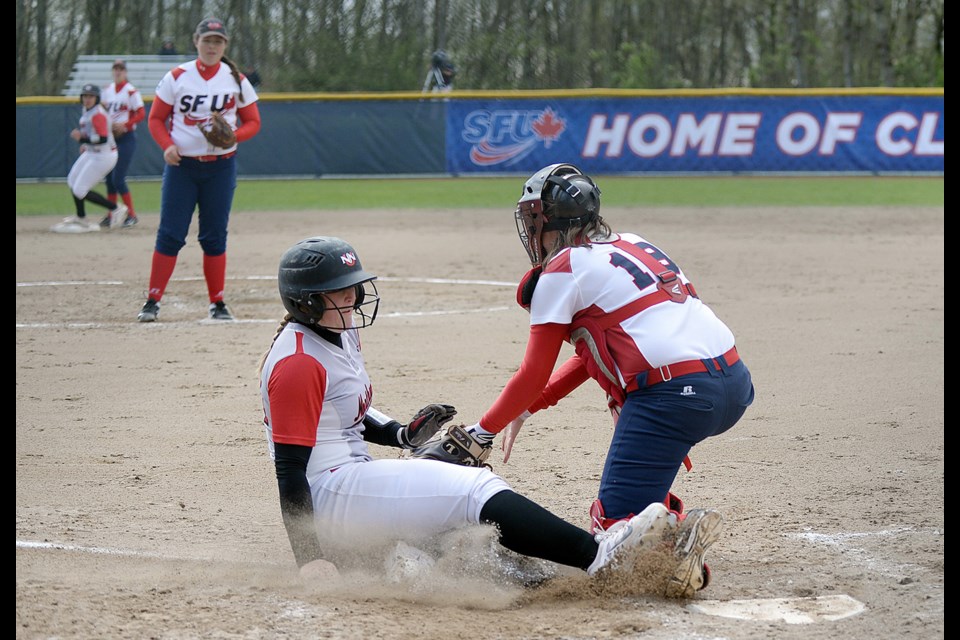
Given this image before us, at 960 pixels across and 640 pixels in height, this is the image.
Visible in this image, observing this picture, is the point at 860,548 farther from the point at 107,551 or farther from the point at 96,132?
the point at 96,132

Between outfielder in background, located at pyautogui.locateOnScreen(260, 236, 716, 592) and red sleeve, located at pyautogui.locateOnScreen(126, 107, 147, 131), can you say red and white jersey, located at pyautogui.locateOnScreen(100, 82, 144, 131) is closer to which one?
red sleeve, located at pyautogui.locateOnScreen(126, 107, 147, 131)

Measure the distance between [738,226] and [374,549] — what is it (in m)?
12.0

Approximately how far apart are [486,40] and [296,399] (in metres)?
30.1

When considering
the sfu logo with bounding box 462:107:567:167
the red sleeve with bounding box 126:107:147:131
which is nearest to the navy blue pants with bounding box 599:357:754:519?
the red sleeve with bounding box 126:107:147:131

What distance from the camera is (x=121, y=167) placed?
1519cm

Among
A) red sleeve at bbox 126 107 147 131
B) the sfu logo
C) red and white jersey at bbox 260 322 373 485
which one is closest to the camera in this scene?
red and white jersey at bbox 260 322 373 485

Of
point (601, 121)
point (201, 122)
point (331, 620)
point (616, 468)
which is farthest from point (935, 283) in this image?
point (601, 121)

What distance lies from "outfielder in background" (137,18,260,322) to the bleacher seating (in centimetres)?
1895

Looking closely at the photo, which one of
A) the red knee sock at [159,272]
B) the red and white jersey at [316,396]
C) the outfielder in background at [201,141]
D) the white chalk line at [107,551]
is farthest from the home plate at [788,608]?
the red knee sock at [159,272]

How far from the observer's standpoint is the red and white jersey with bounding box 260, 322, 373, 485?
3486 mm

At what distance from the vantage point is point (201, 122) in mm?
8156

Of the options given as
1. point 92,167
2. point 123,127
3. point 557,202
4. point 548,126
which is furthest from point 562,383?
point 548,126

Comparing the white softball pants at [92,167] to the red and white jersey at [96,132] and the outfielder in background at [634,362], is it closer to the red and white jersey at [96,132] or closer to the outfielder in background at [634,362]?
the red and white jersey at [96,132]

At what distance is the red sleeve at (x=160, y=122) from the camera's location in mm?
8078
